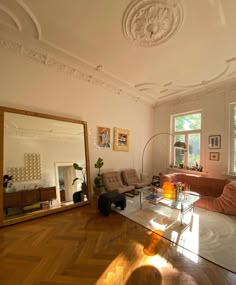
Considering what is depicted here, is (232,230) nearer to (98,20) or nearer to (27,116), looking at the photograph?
(98,20)

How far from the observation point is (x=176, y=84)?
4.88 metres

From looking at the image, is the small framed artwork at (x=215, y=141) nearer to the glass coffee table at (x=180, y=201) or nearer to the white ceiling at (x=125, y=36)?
the white ceiling at (x=125, y=36)

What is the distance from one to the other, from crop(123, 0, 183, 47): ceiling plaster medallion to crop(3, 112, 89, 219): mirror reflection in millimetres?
2559

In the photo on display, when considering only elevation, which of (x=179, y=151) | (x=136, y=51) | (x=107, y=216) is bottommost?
(x=107, y=216)

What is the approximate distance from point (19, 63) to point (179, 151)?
18.8 feet

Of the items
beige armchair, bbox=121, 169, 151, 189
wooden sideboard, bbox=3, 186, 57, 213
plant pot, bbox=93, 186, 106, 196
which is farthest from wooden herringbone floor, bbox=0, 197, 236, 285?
beige armchair, bbox=121, 169, 151, 189

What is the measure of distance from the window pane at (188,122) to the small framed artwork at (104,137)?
116 inches

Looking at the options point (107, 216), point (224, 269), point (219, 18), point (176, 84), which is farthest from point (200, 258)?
point (176, 84)

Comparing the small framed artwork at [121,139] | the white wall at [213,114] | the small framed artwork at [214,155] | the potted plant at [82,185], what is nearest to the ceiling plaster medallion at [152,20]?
the small framed artwork at [121,139]

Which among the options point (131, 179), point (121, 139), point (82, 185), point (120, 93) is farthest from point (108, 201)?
point (120, 93)

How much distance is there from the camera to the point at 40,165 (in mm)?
3314

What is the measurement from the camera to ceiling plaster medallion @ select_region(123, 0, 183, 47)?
2275 mm

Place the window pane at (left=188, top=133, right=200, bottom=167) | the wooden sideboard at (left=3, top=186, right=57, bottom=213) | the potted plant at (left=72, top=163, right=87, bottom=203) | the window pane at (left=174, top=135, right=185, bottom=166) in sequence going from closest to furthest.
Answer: the wooden sideboard at (left=3, top=186, right=57, bottom=213) → the potted plant at (left=72, top=163, right=87, bottom=203) → the window pane at (left=188, top=133, right=200, bottom=167) → the window pane at (left=174, top=135, right=185, bottom=166)

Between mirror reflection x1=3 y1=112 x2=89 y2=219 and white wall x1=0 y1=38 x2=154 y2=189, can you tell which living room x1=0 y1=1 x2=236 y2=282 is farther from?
mirror reflection x1=3 y1=112 x2=89 y2=219
